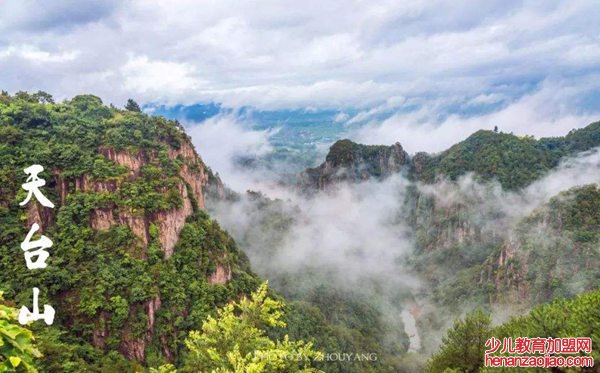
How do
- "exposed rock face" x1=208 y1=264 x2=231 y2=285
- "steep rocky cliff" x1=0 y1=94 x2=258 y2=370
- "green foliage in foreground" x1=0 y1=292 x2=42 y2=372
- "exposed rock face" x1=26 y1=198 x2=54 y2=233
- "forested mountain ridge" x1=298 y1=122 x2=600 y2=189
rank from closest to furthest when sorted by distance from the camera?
"green foliage in foreground" x1=0 y1=292 x2=42 y2=372
"steep rocky cliff" x1=0 y1=94 x2=258 y2=370
"exposed rock face" x1=26 y1=198 x2=54 y2=233
"exposed rock face" x1=208 y1=264 x2=231 y2=285
"forested mountain ridge" x1=298 y1=122 x2=600 y2=189

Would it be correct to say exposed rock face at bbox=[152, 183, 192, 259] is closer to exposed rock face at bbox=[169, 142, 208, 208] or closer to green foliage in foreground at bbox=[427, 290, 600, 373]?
exposed rock face at bbox=[169, 142, 208, 208]

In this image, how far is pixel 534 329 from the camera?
17.4m

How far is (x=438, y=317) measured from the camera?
115 meters

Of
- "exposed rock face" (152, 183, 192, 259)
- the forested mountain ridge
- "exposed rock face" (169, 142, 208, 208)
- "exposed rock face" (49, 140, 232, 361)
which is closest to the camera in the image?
"exposed rock face" (49, 140, 232, 361)

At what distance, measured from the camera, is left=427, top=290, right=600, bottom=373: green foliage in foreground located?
1551 cm

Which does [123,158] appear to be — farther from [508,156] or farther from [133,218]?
[508,156]

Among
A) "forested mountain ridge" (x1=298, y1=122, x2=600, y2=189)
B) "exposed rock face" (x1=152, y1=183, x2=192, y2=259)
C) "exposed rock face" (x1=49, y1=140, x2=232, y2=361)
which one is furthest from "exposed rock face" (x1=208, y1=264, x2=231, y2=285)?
"forested mountain ridge" (x1=298, y1=122, x2=600, y2=189)

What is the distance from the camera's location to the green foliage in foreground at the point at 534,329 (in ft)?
50.9

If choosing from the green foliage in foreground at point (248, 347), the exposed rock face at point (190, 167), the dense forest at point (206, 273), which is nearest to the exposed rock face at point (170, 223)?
the dense forest at point (206, 273)

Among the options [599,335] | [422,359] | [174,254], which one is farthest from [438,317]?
[599,335]

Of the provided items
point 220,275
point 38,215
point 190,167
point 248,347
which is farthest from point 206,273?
point 248,347

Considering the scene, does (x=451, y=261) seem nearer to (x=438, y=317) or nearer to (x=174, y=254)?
(x=438, y=317)

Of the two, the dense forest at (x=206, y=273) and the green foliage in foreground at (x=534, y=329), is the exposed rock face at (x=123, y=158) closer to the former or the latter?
the dense forest at (x=206, y=273)

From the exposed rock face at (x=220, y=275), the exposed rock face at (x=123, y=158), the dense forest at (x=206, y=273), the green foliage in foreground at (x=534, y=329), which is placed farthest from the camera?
the exposed rock face at (x=220, y=275)
